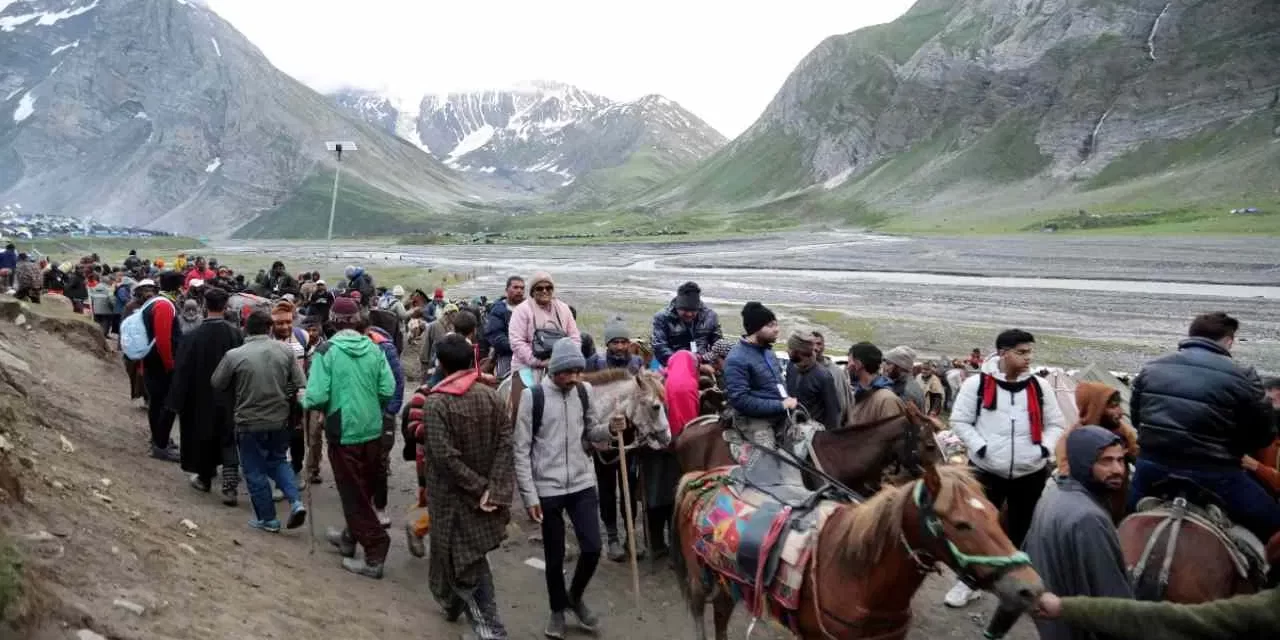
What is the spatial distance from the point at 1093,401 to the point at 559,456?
3869 millimetres

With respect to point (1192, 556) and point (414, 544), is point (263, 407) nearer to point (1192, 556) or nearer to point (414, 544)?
point (414, 544)

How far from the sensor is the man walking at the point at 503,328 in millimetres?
9727

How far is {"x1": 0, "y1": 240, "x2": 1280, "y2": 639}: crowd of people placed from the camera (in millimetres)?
4754

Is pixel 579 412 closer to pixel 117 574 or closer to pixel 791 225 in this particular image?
pixel 117 574

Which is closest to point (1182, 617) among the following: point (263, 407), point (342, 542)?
point (342, 542)

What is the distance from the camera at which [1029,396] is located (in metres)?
6.48

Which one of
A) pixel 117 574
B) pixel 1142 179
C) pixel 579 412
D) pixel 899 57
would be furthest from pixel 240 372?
pixel 899 57

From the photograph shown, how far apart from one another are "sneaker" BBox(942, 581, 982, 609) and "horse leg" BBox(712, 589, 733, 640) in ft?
Answer: 8.25

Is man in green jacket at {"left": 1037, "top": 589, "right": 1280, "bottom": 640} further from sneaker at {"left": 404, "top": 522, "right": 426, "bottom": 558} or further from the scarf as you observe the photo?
sneaker at {"left": 404, "top": 522, "right": 426, "bottom": 558}

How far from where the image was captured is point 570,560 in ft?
27.6

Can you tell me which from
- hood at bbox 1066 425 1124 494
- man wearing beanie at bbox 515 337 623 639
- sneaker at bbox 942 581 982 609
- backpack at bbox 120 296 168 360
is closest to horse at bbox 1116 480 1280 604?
hood at bbox 1066 425 1124 494

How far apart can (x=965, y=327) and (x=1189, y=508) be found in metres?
25.6

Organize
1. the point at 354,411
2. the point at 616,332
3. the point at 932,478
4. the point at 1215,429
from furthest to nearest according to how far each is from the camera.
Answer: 1. the point at 616,332
2. the point at 354,411
3. the point at 1215,429
4. the point at 932,478

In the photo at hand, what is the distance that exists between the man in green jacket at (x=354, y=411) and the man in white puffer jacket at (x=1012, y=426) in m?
5.09
